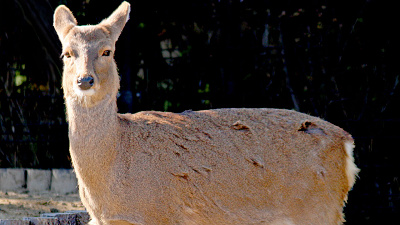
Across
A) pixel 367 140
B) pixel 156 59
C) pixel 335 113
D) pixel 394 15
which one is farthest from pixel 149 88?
pixel 394 15

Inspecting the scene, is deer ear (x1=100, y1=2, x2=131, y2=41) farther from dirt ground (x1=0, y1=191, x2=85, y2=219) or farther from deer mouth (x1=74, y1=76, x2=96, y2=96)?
dirt ground (x1=0, y1=191, x2=85, y2=219)

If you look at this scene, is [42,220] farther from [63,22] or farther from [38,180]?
[38,180]

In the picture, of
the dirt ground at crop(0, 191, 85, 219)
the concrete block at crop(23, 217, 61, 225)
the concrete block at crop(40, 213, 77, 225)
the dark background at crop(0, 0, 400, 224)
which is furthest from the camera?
the dark background at crop(0, 0, 400, 224)

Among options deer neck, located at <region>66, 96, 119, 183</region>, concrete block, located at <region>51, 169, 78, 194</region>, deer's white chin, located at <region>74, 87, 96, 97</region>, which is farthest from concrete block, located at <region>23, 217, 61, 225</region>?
concrete block, located at <region>51, 169, 78, 194</region>

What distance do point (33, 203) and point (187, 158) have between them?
3.32m

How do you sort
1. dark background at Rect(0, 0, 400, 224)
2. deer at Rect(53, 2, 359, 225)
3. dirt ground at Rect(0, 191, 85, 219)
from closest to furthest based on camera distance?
deer at Rect(53, 2, 359, 225) < dirt ground at Rect(0, 191, 85, 219) < dark background at Rect(0, 0, 400, 224)

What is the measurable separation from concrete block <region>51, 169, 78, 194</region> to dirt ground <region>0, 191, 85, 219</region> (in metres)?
0.12

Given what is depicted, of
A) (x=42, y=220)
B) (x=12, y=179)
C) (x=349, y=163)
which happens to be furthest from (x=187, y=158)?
(x=12, y=179)

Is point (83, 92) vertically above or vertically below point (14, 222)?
above

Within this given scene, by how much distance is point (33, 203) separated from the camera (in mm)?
7145

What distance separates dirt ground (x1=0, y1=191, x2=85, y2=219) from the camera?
6.68 meters

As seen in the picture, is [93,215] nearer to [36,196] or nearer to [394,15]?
[36,196]

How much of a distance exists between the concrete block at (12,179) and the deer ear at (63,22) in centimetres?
376

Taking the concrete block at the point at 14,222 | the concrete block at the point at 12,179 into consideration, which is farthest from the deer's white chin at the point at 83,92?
the concrete block at the point at 12,179
